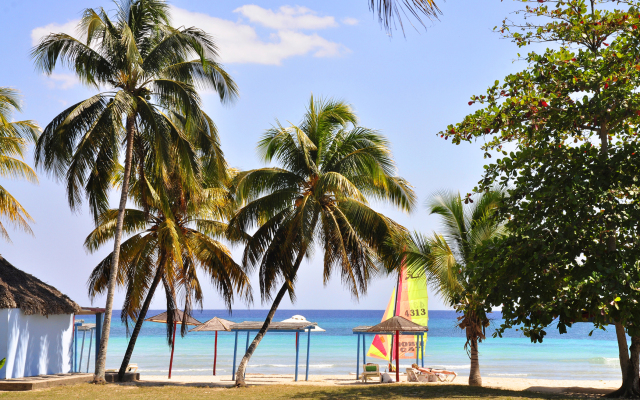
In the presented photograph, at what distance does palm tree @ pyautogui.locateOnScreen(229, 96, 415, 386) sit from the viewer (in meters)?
14.8

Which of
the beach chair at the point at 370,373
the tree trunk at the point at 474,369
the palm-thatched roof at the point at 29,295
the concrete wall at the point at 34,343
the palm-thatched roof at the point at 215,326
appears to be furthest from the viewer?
Answer: the palm-thatched roof at the point at 215,326

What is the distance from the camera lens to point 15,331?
14.0m

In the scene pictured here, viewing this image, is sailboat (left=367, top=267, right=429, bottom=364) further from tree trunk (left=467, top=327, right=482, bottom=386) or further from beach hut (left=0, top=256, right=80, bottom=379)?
beach hut (left=0, top=256, right=80, bottom=379)

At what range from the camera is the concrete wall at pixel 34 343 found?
13.8 meters

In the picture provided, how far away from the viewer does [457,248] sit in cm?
1502

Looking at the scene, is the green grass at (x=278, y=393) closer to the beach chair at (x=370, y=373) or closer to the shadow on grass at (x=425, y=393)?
the shadow on grass at (x=425, y=393)

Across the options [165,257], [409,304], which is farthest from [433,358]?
[165,257]

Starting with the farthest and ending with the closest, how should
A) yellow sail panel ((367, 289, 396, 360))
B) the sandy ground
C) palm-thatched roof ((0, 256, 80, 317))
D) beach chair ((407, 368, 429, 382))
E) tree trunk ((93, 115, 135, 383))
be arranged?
yellow sail panel ((367, 289, 396, 360)), beach chair ((407, 368, 429, 382)), tree trunk ((93, 115, 135, 383)), palm-thatched roof ((0, 256, 80, 317)), the sandy ground

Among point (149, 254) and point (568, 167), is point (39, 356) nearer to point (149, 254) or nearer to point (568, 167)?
point (149, 254)

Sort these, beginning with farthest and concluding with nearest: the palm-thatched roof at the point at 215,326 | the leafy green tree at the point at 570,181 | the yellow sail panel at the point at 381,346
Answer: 1. the yellow sail panel at the point at 381,346
2. the palm-thatched roof at the point at 215,326
3. the leafy green tree at the point at 570,181

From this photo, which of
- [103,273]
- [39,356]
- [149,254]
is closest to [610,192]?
[149,254]

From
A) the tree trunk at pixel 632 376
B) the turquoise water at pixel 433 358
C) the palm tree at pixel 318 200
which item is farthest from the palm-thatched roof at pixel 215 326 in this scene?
the tree trunk at pixel 632 376

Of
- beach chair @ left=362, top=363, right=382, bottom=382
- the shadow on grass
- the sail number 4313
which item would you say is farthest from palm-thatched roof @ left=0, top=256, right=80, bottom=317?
the sail number 4313

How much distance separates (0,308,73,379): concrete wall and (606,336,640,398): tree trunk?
44.7ft
